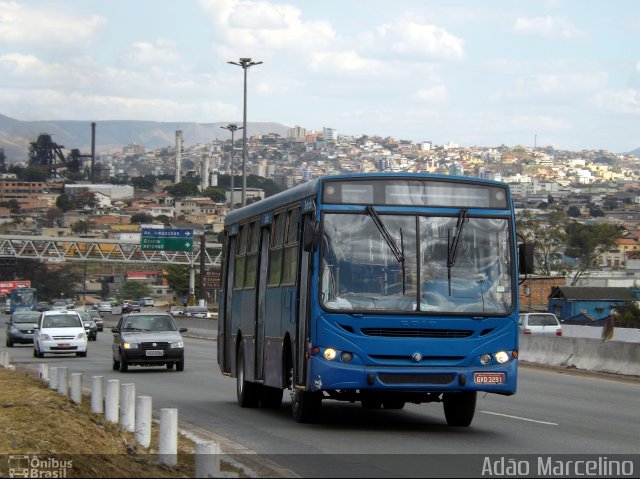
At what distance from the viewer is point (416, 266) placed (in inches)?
616

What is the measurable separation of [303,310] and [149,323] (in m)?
18.3

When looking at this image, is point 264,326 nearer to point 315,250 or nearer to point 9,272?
point 315,250

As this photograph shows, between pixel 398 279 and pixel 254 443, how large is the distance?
2.57 metres

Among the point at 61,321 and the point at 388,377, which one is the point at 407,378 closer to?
the point at 388,377

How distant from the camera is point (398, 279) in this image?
51.3 feet

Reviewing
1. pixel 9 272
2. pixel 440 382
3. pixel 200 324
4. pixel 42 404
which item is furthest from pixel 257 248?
pixel 9 272

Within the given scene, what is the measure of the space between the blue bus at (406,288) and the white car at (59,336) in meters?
24.7

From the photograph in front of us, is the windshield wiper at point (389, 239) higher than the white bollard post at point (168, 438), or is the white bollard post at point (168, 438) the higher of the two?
the windshield wiper at point (389, 239)

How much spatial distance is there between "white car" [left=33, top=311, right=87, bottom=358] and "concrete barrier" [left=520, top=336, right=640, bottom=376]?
1367cm

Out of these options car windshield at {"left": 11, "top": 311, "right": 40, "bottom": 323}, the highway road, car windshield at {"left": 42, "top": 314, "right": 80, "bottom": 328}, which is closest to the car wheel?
the highway road

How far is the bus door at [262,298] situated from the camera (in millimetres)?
18969

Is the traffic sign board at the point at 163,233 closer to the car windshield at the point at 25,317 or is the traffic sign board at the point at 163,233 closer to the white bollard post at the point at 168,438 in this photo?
the car windshield at the point at 25,317

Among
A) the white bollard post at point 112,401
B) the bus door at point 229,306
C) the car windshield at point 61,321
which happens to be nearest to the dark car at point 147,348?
the car windshield at point 61,321

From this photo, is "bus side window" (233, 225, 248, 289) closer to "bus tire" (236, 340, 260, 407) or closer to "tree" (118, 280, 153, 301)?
"bus tire" (236, 340, 260, 407)
